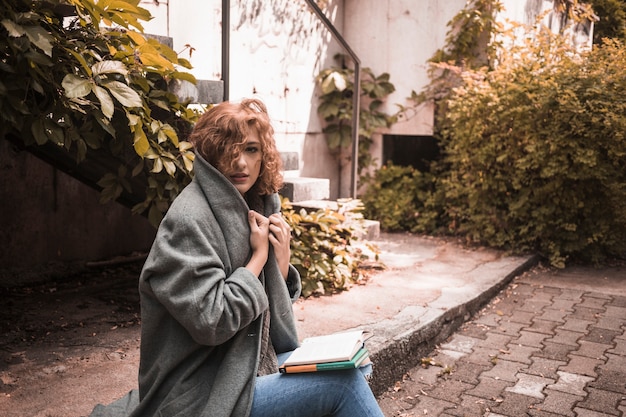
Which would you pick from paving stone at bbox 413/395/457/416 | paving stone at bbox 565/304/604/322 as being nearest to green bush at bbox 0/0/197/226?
paving stone at bbox 413/395/457/416

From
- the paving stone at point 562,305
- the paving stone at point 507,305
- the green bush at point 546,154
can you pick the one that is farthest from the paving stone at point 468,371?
→ the green bush at point 546,154

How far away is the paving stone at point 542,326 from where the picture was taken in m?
4.75

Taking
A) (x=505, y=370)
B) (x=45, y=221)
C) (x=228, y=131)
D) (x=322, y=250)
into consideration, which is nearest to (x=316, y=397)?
(x=228, y=131)

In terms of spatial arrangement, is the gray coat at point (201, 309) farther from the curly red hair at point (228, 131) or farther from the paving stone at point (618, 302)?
the paving stone at point (618, 302)

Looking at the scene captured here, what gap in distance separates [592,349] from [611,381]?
21.9 inches

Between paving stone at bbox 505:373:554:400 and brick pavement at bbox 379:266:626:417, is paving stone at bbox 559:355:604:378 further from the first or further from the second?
paving stone at bbox 505:373:554:400

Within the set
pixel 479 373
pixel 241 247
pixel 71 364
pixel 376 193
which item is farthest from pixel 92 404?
pixel 376 193

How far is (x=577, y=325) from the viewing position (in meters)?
4.89

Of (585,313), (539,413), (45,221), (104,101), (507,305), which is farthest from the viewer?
(507,305)

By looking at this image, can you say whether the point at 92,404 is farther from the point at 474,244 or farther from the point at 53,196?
the point at 474,244

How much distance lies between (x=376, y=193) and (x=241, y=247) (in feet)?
19.9

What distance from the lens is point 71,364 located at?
3289 millimetres

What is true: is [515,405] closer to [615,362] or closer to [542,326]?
[615,362]

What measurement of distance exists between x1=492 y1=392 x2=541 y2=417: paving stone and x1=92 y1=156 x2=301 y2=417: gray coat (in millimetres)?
1929
